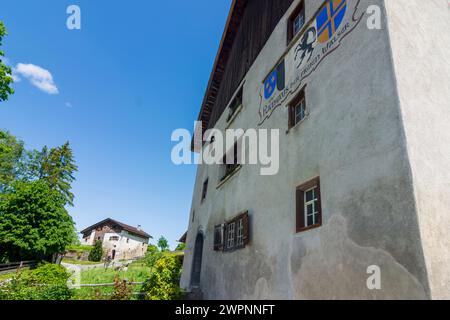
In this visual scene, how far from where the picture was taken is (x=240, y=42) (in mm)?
14633

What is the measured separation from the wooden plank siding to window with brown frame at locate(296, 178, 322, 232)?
7.18 metres

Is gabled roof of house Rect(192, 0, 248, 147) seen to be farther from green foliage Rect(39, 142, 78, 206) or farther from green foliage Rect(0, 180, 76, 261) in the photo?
green foliage Rect(39, 142, 78, 206)

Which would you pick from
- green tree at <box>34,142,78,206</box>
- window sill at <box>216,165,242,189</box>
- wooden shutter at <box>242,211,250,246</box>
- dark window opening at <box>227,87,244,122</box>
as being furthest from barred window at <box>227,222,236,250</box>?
green tree at <box>34,142,78,206</box>

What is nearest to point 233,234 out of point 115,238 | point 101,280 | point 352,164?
point 352,164

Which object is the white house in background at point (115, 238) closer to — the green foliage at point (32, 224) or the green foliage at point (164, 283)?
the green foliage at point (32, 224)

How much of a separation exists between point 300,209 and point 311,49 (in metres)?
4.47

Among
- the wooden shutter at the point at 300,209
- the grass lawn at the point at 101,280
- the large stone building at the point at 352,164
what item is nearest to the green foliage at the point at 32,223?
the grass lawn at the point at 101,280

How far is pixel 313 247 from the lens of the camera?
5.21m

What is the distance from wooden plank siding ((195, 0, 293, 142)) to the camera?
1097 centimetres

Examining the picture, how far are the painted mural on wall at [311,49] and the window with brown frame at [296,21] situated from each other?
872mm

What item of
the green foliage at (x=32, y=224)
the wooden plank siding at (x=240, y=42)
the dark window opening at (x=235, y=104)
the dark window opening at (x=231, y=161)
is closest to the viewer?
the dark window opening at (x=231, y=161)

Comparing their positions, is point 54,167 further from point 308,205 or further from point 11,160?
point 308,205

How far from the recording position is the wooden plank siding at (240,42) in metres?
11.0
